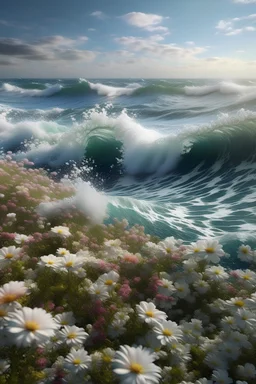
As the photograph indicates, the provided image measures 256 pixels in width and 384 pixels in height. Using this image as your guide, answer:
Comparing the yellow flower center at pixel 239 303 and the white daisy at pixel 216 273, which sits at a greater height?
the white daisy at pixel 216 273

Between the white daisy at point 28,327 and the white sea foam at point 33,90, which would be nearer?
the white daisy at point 28,327

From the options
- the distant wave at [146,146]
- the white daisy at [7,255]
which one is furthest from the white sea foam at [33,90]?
the white daisy at [7,255]

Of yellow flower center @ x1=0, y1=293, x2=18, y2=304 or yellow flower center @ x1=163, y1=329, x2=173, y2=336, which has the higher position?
yellow flower center @ x1=0, y1=293, x2=18, y2=304

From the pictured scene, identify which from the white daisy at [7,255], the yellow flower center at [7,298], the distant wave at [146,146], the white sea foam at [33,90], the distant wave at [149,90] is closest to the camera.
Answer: the yellow flower center at [7,298]

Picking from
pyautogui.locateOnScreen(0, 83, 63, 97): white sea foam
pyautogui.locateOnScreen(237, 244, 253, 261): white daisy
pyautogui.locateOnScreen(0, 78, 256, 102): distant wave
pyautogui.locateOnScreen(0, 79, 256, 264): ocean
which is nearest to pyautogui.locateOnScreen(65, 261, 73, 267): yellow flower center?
pyautogui.locateOnScreen(237, 244, 253, 261): white daisy

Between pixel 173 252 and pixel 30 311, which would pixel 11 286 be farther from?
pixel 173 252

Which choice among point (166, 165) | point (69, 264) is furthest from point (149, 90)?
point (69, 264)

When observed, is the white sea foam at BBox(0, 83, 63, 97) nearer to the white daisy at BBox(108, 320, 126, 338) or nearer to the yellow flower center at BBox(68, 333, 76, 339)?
the white daisy at BBox(108, 320, 126, 338)

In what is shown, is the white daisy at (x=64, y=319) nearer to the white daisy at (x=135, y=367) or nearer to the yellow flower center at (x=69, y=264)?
the yellow flower center at (x=69, y=264)
